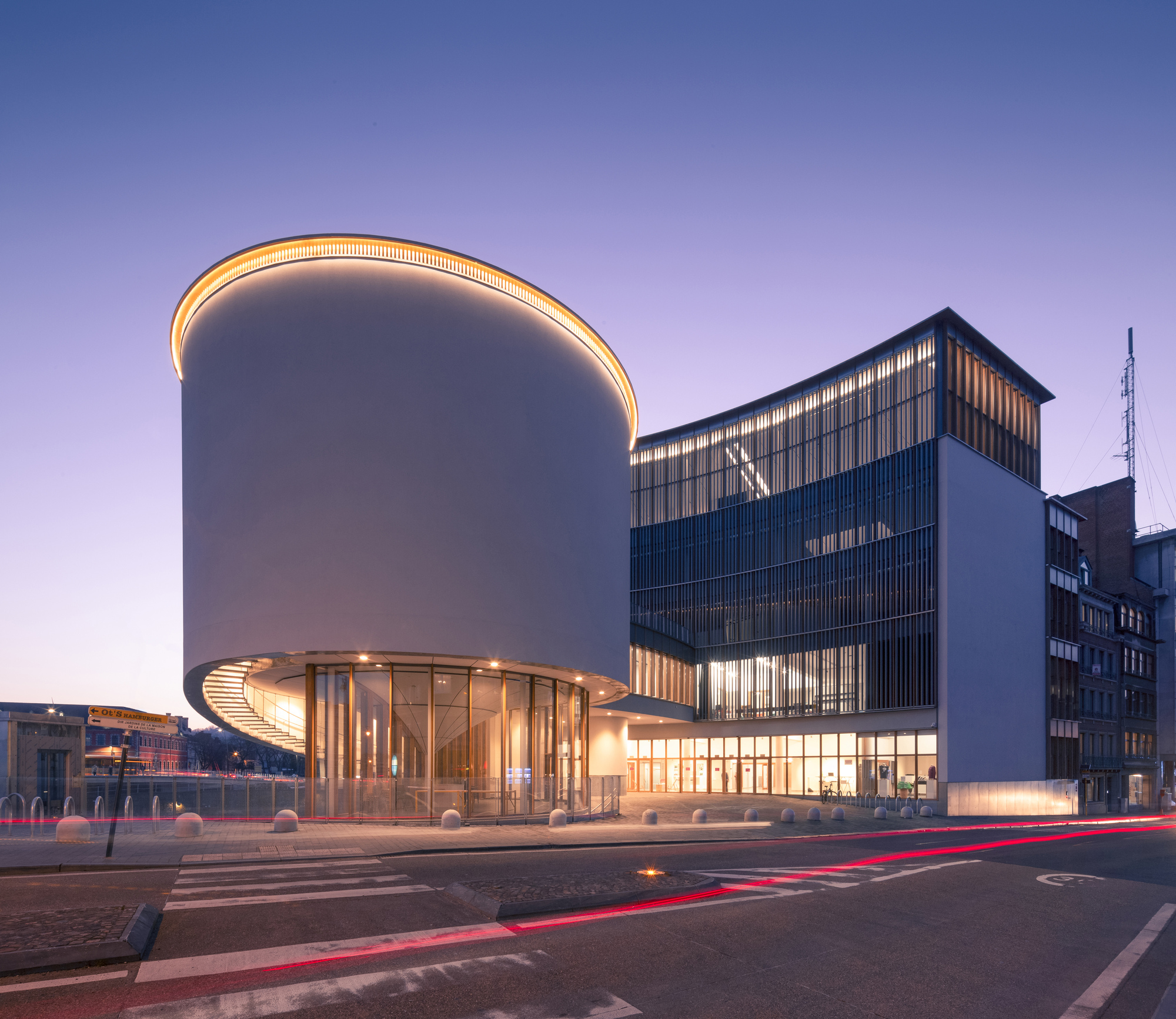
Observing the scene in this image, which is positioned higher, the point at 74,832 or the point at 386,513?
the point at 386,513

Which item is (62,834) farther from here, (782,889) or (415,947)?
(782,889)

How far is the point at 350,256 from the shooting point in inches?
1209

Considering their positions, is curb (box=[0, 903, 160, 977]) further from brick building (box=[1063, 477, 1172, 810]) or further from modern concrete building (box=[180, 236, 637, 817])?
brick building (box=[1063, 477, 1172, 810])

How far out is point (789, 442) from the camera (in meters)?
61.2

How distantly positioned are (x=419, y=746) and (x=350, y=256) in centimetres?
1698

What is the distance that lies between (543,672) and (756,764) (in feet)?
100

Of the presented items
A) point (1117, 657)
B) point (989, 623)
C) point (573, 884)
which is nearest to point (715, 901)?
point (573, 884)

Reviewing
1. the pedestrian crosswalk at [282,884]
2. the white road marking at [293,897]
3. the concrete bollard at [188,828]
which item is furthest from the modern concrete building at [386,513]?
the white road marking at [293,897]

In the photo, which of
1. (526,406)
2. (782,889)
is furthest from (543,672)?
(782,889)

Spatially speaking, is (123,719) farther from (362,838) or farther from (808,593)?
(808,593)

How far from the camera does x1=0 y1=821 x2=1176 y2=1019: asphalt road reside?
807cm

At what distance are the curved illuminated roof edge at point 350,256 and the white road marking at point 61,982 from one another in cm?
2585

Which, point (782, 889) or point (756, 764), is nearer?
point (782, 889)

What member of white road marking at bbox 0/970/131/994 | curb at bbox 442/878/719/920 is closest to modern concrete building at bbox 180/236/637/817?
curb at bbox 442/878/719/920
